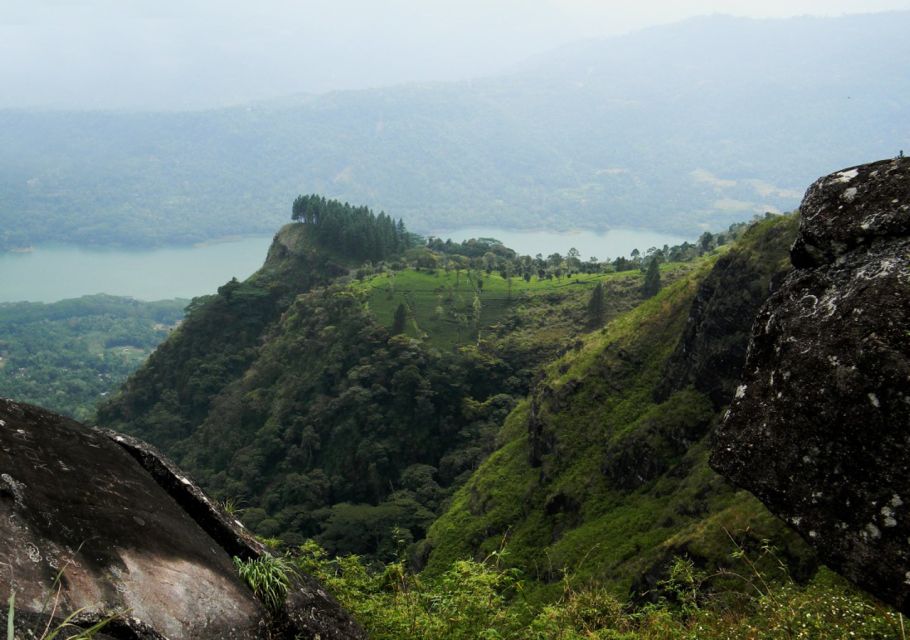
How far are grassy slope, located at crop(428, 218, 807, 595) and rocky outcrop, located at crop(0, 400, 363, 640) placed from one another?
1440cm

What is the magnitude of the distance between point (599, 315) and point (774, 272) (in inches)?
1316

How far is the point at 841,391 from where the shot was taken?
4.95m

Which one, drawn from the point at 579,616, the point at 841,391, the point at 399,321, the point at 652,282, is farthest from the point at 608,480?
the point at 399,321

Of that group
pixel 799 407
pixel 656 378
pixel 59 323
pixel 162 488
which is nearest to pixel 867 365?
pixel 799 407

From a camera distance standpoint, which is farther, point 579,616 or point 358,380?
point 358,380

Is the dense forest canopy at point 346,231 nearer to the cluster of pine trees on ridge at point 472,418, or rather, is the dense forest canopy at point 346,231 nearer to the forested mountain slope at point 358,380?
the cluster of pine trees on ridge at point 472,418

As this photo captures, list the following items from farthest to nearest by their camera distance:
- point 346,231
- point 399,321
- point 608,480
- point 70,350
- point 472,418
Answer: point 70,350 → point 346,231 → point 399,321 → point 472,418 → point 608,480

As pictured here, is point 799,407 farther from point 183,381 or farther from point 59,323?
point 59,323

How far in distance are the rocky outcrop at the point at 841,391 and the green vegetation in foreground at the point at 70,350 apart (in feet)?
384

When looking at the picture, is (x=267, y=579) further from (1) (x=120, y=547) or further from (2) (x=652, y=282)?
(2) (x=652, y=282)

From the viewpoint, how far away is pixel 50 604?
490 centimetres

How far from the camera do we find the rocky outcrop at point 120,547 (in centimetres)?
518

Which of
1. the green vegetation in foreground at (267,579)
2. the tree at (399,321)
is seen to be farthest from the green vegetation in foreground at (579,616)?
the tree at (399,321)

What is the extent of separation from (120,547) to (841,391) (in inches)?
220
